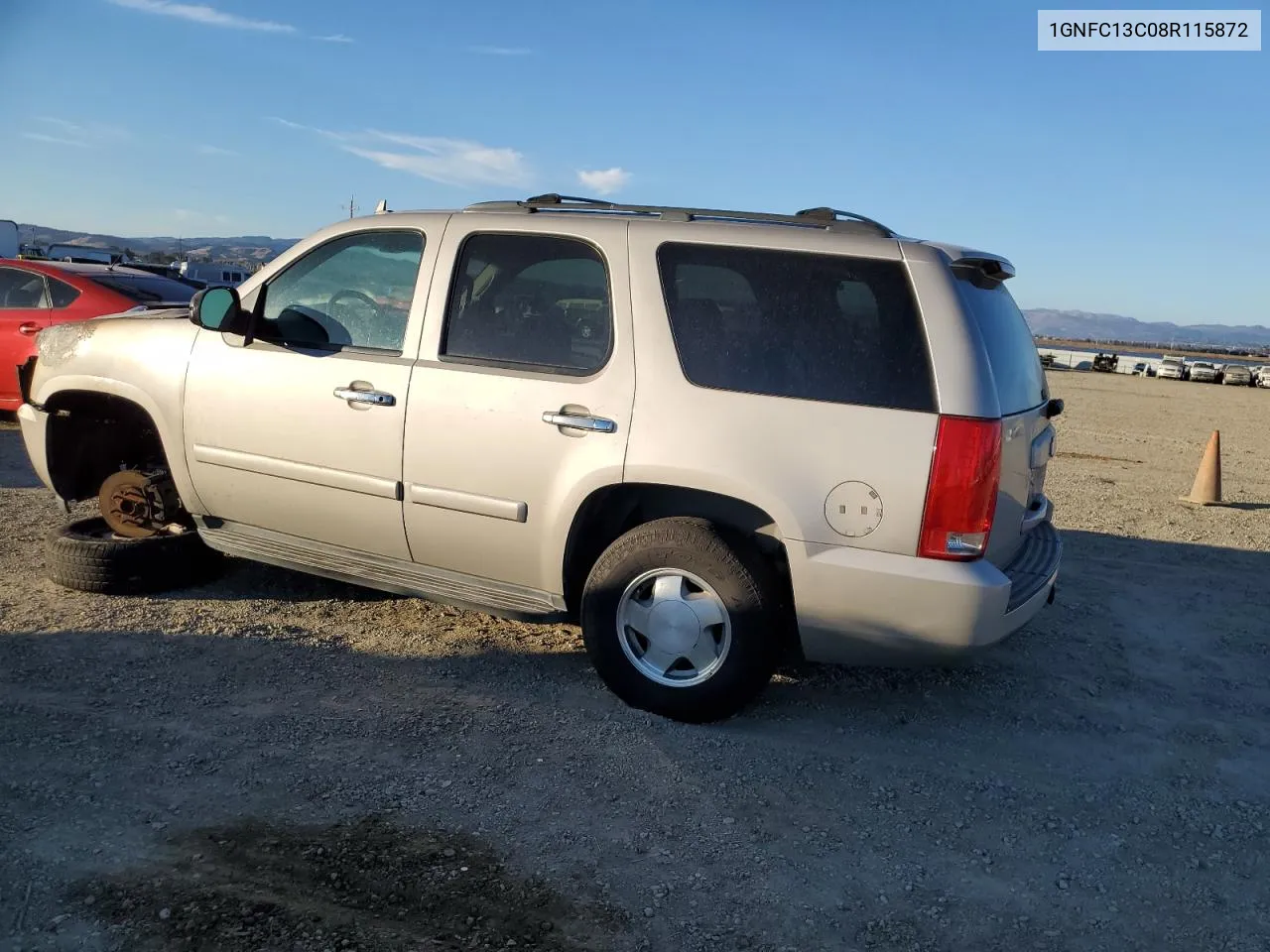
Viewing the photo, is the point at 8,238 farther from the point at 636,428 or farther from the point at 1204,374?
the point at 1204,374

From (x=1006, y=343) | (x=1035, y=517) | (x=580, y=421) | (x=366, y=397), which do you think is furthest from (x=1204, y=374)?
(x=366, y=397)

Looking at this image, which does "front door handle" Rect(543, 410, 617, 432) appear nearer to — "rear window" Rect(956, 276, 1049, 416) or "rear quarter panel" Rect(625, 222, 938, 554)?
"rear quarter panel" Rect(625, 222, 938, 554)

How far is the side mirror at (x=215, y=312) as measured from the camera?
4621 mm

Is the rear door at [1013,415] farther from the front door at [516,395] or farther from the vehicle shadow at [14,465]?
the vehicle shadow at [14,465]

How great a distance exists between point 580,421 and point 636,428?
228 mm

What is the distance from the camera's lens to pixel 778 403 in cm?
378

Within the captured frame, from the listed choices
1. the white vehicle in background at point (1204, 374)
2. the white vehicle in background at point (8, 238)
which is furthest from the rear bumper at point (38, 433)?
the white vehicle in background at point (1204, 374)

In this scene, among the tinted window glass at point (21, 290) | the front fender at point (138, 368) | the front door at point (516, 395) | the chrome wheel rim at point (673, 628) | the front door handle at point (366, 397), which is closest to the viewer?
the chrome wheel rim at point (673, 628)

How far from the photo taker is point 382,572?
462 centimetres

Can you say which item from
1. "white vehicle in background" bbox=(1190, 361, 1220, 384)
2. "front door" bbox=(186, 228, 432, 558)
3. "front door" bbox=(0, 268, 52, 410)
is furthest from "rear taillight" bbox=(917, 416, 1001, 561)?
"white vehicle in background" bbox=(1190, 361, 1220, 384)

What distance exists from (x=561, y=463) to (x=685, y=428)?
53 centimetres

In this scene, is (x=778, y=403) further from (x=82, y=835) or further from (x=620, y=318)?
(x=82, y=835)

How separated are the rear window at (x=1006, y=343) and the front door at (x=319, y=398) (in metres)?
2.29

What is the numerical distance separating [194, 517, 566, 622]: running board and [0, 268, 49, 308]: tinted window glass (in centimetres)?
602
